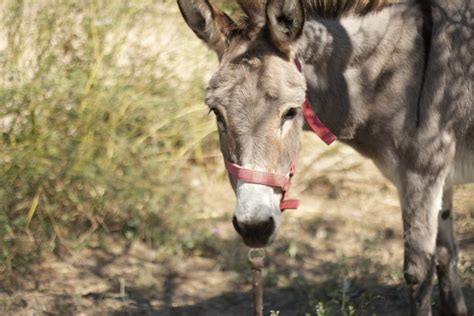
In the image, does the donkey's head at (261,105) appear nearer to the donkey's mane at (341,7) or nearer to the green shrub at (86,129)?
the donkey's mane at (341,7)

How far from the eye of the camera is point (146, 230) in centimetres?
532

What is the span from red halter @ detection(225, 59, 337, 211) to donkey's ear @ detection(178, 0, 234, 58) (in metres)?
0.34

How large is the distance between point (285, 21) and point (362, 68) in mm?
591

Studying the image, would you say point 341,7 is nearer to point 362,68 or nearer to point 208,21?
point 362,68

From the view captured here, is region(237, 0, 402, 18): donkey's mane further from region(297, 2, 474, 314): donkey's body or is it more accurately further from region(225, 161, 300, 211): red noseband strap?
region(225, 161, 300, 211): red noseband strap

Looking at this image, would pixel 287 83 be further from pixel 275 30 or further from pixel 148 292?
pixel 148 292

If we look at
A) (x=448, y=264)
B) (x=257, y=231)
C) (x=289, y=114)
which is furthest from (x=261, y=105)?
(x=448, y=264)

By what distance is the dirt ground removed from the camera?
15.1 ft

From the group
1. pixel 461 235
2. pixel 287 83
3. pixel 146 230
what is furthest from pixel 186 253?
pixel 287 83

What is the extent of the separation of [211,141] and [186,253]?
112 centimetres

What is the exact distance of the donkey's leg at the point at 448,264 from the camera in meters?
4.19

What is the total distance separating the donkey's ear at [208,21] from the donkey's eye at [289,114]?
17.1 inches

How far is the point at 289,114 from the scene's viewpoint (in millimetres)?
3303

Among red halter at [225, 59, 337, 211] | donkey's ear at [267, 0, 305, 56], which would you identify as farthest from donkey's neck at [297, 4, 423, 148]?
donkey's ear at [267, 0, 305, 56]
